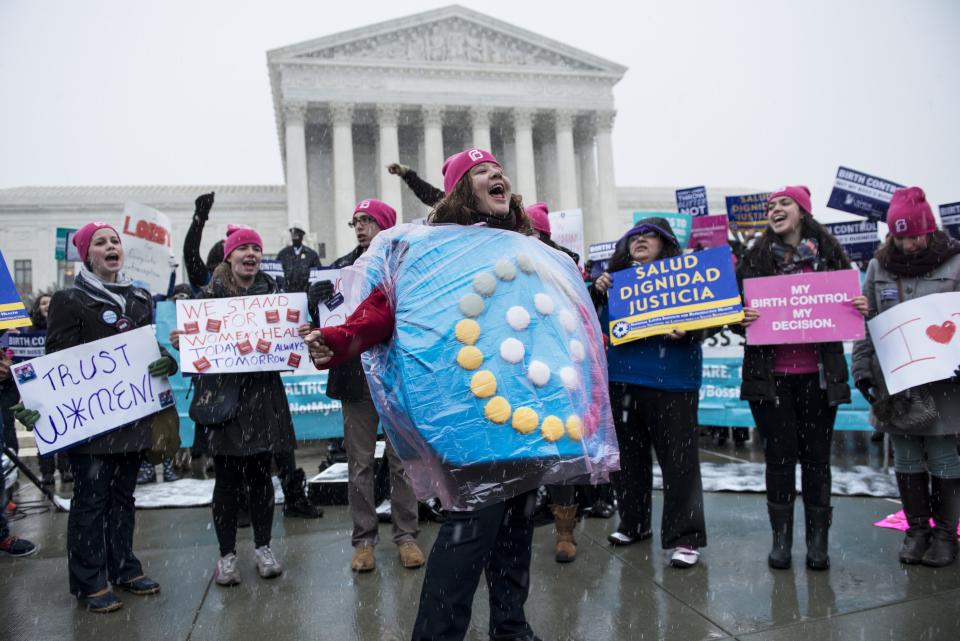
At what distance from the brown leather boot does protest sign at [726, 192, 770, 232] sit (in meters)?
7.24

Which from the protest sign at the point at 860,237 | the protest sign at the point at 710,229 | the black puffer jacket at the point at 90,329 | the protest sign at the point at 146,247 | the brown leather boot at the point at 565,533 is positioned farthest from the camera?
the protest sign at the point at 710,229

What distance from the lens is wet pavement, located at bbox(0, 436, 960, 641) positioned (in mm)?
2918

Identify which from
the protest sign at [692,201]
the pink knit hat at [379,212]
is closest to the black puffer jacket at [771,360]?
the pink knit hat at [379,212]

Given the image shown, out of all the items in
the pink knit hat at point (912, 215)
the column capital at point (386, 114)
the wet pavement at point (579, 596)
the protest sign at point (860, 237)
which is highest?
the column capital at point (386, 114)

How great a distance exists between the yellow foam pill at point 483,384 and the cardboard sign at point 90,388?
238 centimetres

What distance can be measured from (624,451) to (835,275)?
1.57 meters

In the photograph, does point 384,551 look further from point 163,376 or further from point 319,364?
point 319,364

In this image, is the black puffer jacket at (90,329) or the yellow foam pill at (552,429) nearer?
the yellow foam pill at (552,429)

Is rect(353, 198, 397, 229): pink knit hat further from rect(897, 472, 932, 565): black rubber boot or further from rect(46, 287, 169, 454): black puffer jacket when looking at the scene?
rect(897, 472, 932, 565): black rubber boot

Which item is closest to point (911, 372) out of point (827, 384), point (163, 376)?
point (827, 384)

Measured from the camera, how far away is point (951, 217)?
847 centimetres

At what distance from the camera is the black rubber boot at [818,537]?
3.54 m

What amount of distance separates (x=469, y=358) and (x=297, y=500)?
3.50 metres

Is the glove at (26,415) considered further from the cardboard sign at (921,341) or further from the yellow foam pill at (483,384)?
the cardboard sign at (921,341)
